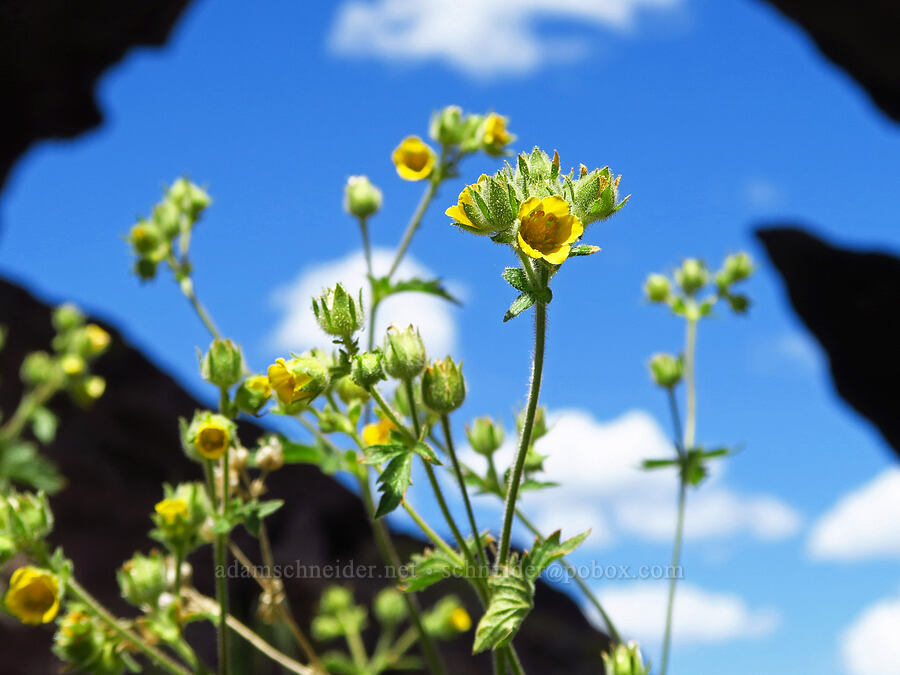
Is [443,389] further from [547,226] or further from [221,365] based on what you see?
[221,365]

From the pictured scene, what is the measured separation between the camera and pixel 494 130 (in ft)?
7.63

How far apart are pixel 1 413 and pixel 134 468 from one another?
96 cm

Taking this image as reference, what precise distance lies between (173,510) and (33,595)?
33 cm

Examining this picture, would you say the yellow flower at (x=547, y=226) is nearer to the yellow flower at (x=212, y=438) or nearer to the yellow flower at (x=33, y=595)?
the yellow flower at (x=212, y=438)

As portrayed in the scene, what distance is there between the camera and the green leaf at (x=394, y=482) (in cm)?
132

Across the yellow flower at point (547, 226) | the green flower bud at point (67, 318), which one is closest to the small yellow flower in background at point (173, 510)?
the yellow flower at point (547, 226)

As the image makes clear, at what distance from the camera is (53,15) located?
32.8ft

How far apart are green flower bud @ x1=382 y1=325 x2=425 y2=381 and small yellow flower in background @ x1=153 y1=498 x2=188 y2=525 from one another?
69cm

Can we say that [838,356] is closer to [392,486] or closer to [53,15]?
[392,486]

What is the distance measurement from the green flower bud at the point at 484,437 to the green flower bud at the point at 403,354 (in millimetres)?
453

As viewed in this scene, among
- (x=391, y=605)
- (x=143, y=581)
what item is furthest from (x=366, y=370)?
(x=391, y=605)

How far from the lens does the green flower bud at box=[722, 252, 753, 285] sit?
299cm

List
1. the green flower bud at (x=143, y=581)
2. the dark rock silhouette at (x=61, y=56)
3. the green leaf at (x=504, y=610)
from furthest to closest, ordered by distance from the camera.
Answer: the dark rock silhouette at (x=61, y=56), the green flower bud at (x=143, y=581), the green leaf at (x=504, y=610)

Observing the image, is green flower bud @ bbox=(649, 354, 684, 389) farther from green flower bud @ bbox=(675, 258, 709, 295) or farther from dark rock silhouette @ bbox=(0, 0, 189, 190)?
dark rock silhouette @ bbox=(0, 0, 189, 190)
